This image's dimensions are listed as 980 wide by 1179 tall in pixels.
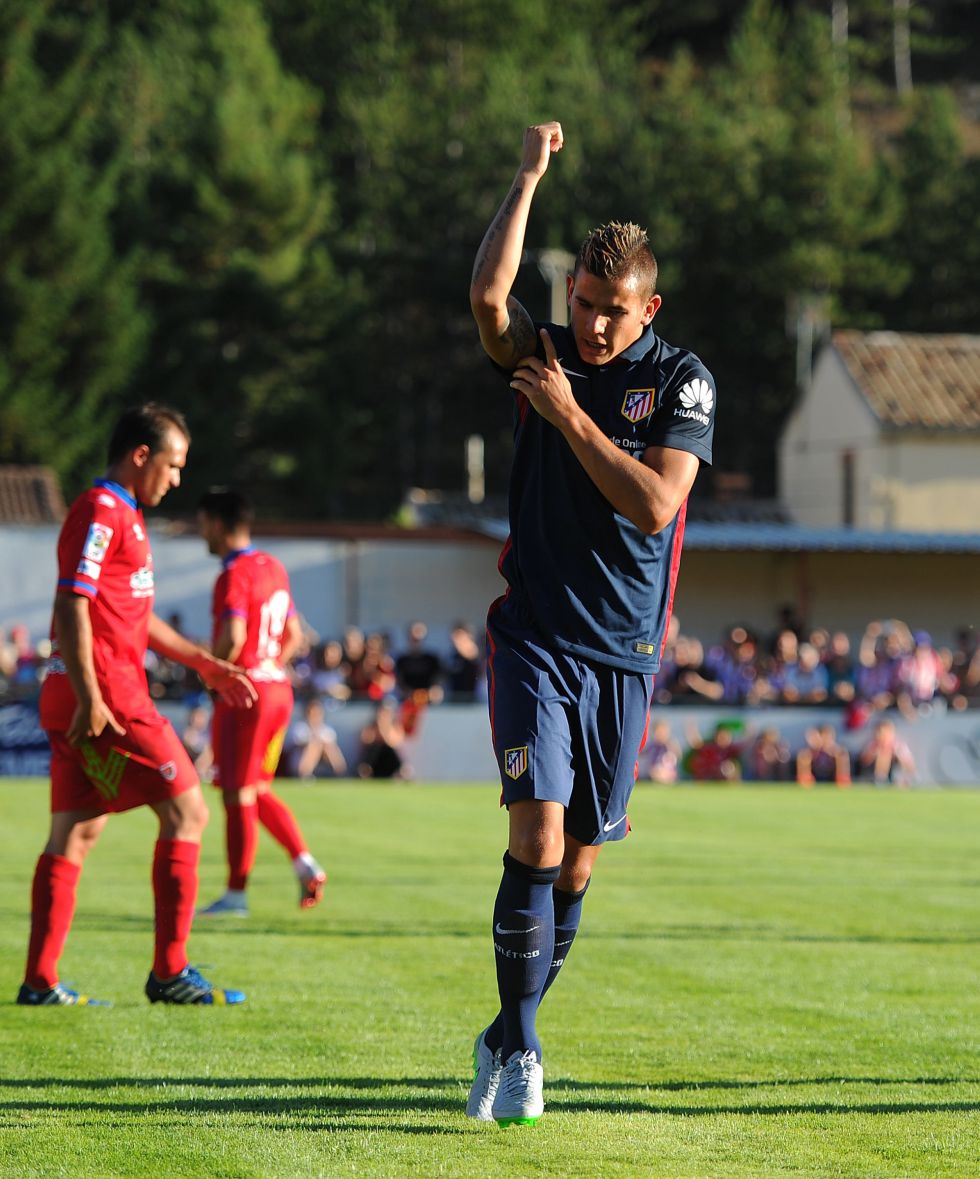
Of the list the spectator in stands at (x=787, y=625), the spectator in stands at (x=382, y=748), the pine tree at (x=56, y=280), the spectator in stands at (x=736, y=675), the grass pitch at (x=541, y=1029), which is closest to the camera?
the grass pitch at (x=541, y=1029)

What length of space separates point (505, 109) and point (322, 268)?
8.35 meters

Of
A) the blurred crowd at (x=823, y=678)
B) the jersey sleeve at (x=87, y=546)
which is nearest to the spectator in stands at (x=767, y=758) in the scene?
the blurred crowd at (x=823, y=678)

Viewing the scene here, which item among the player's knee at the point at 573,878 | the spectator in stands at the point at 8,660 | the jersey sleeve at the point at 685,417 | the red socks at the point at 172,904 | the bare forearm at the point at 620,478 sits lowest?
the spectator in stands at the point at 8,660

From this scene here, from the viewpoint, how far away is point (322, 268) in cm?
5172

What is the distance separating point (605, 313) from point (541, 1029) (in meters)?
2.75

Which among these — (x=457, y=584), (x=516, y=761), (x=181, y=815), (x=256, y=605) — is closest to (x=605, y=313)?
(x=516, y=761)

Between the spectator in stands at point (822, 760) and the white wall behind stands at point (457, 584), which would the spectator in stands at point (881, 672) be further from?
the white wall behind stands at point (457, 584)

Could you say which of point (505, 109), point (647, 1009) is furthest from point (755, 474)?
point (647, 1009)

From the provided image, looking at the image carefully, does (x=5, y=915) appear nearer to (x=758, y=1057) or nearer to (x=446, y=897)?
(x=446, y=897)

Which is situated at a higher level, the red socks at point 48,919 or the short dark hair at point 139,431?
the short dark hair at point 139,431

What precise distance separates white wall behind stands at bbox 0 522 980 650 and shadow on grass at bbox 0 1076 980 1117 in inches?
994

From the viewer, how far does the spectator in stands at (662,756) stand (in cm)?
2423

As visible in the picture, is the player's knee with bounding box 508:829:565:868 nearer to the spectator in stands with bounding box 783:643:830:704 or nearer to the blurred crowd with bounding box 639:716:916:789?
the blurred crowd with bounding box 639:716:916:789

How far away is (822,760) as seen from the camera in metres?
24.6
